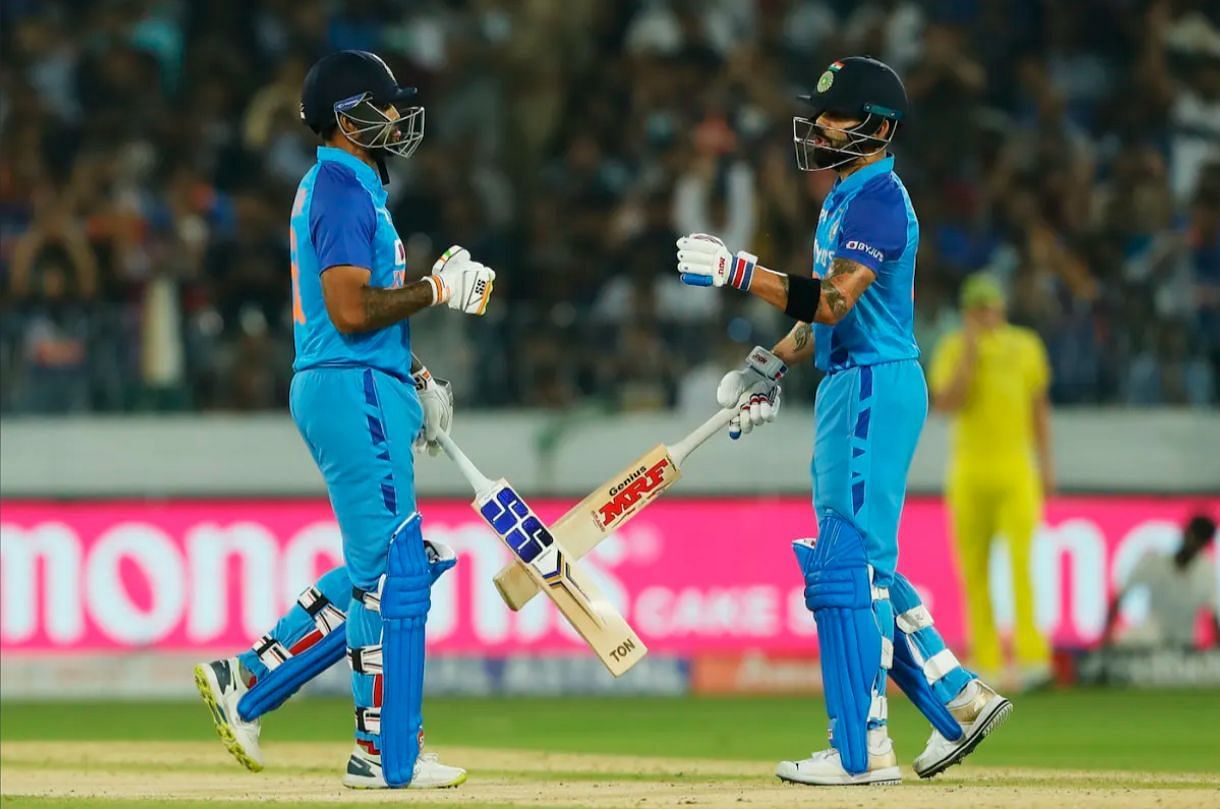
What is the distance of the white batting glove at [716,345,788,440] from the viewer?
733 centimetres

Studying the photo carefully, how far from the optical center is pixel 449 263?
704 cm

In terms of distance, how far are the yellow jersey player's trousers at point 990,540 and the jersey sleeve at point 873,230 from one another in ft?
16.7

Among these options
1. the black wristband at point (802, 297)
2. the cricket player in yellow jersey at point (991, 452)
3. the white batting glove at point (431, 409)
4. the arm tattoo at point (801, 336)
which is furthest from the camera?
the cricket player in yellow jersey at point (991, 452)

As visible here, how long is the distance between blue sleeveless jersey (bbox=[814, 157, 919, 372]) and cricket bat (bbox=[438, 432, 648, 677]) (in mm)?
1089

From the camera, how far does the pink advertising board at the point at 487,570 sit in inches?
→ 500

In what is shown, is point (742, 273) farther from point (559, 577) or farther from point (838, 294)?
point (559, 577)

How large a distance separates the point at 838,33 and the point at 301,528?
550 cm

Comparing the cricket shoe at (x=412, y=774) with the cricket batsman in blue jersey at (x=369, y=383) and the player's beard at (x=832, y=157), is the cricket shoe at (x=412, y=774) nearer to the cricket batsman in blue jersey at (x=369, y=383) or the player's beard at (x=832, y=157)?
the cricket batsman in blue jersey at (x=369, y=383)

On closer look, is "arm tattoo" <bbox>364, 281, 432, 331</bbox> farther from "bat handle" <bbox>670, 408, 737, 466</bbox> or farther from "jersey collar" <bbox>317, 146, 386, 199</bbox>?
"bat handle" <bbox>670, 408, 737, 466</bbox>

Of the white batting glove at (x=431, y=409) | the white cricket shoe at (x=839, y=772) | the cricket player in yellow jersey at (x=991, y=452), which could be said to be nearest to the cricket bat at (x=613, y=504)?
the white batting glove at (x=431, y=409)

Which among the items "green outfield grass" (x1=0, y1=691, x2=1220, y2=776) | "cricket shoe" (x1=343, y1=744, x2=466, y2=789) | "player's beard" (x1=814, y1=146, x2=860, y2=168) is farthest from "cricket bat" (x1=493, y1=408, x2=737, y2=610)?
"green outfield grass" (x1=0, y1=691, x2=1220, y2=776)

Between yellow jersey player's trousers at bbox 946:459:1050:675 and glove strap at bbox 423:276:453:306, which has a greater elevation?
glove strap at bbox 423:276:453:306

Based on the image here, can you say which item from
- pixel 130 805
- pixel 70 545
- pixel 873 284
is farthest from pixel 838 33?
pixel 130 805

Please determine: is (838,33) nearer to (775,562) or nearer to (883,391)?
(775,562)
